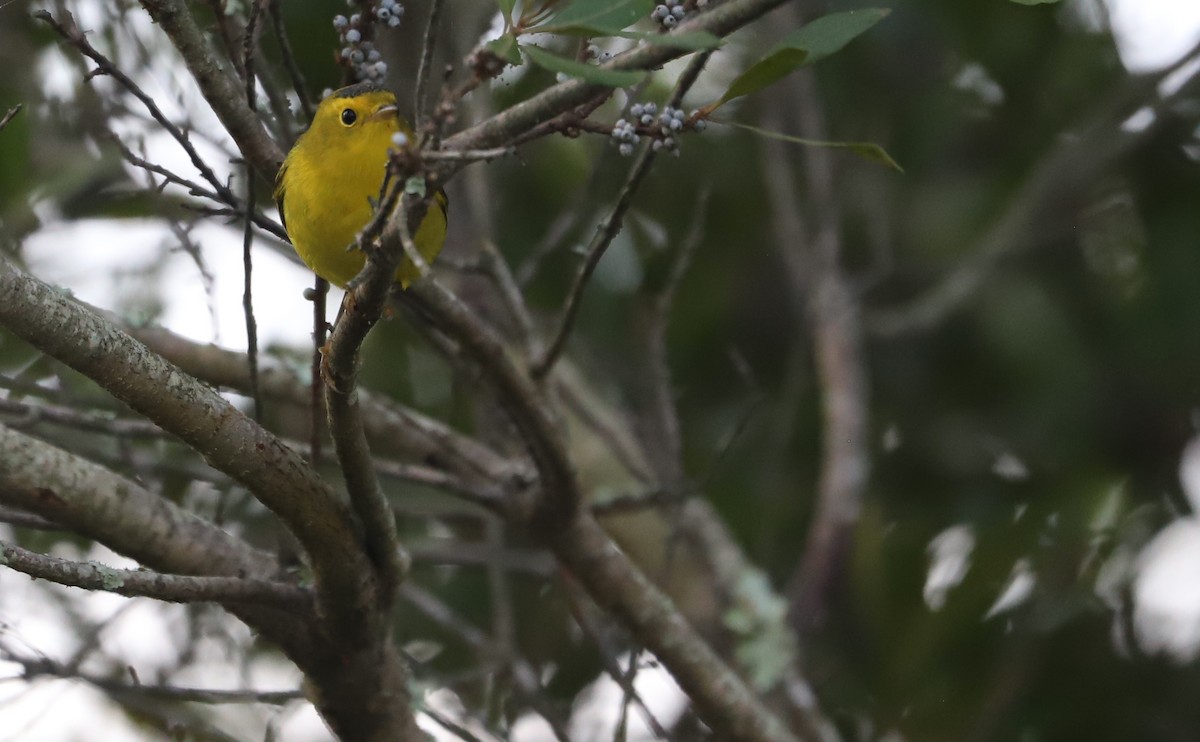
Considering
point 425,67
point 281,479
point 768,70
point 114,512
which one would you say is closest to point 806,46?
point 768,70

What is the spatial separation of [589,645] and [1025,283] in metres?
2.63

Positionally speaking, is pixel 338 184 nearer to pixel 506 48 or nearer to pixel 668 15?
pixel 668 15

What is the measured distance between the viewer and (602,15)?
1.64 meters

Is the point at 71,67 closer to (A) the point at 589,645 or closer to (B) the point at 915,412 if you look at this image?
(A) the point at 589,645

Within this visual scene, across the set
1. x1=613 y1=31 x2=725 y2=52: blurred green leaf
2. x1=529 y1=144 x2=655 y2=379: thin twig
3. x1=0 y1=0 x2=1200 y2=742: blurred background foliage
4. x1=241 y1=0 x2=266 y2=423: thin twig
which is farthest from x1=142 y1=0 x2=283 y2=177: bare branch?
x1=0 y1=0 x2=1200 y2=742: blurred background foliage

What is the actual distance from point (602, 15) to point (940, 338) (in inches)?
204

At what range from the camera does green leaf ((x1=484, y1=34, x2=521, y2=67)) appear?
1580 millimetres

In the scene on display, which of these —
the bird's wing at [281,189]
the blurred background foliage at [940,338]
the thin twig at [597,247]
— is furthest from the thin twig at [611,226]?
the blurred background foliage at [940,338]

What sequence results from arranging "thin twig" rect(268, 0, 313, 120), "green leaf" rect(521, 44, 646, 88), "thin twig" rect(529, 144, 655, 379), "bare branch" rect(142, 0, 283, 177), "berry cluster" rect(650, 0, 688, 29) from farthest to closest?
"thin twig" rect(268, 0, 313, 120) < "thin twig" rect(529, 144, 655, 379) < "bare branch" rect(142, 0, 283, 177) < "berry cluster" rect(650, 0, 688, 29) < "green leaf" rect(521, 44, 646, 88)

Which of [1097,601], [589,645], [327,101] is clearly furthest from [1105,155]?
[327,101]

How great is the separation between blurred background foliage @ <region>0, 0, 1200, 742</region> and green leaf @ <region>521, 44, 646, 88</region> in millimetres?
3264

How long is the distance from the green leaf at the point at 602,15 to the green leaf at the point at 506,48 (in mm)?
42

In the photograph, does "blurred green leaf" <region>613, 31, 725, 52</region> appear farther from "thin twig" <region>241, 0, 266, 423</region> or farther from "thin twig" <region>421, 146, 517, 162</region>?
"thin twig" <region>241, 0, 266, 423</region>

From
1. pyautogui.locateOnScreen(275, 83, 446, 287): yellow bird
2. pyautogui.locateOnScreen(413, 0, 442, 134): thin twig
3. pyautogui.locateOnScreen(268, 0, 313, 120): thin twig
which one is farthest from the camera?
pyautogui.locateOnScreen(275, 83, 446, 287): yellow bird
